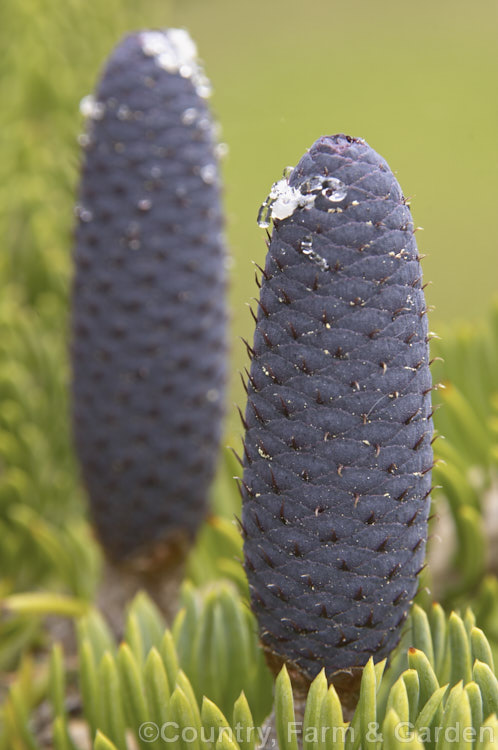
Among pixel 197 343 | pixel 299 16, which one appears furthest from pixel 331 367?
pixel 299 16

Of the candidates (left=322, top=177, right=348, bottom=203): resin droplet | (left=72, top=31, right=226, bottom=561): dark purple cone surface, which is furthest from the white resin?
(left=72, top=31, right=226, bottom=561): dark purple cone surface

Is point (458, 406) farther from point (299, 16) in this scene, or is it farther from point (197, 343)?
point (299, 16)

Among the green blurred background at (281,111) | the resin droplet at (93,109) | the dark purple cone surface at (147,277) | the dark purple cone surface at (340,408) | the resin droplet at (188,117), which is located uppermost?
the green blurred background at (281,111)

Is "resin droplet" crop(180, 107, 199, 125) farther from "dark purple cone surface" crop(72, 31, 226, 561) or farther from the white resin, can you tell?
the white resin

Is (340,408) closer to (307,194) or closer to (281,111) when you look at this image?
(307,194)

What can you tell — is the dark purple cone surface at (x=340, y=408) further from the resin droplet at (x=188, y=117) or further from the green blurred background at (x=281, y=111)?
the resin droplet at (x=188, y=117)

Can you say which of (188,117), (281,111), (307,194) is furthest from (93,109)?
(307,194)

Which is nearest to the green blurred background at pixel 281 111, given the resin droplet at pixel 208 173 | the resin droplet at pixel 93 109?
the resin droplet at pixel 208 173
